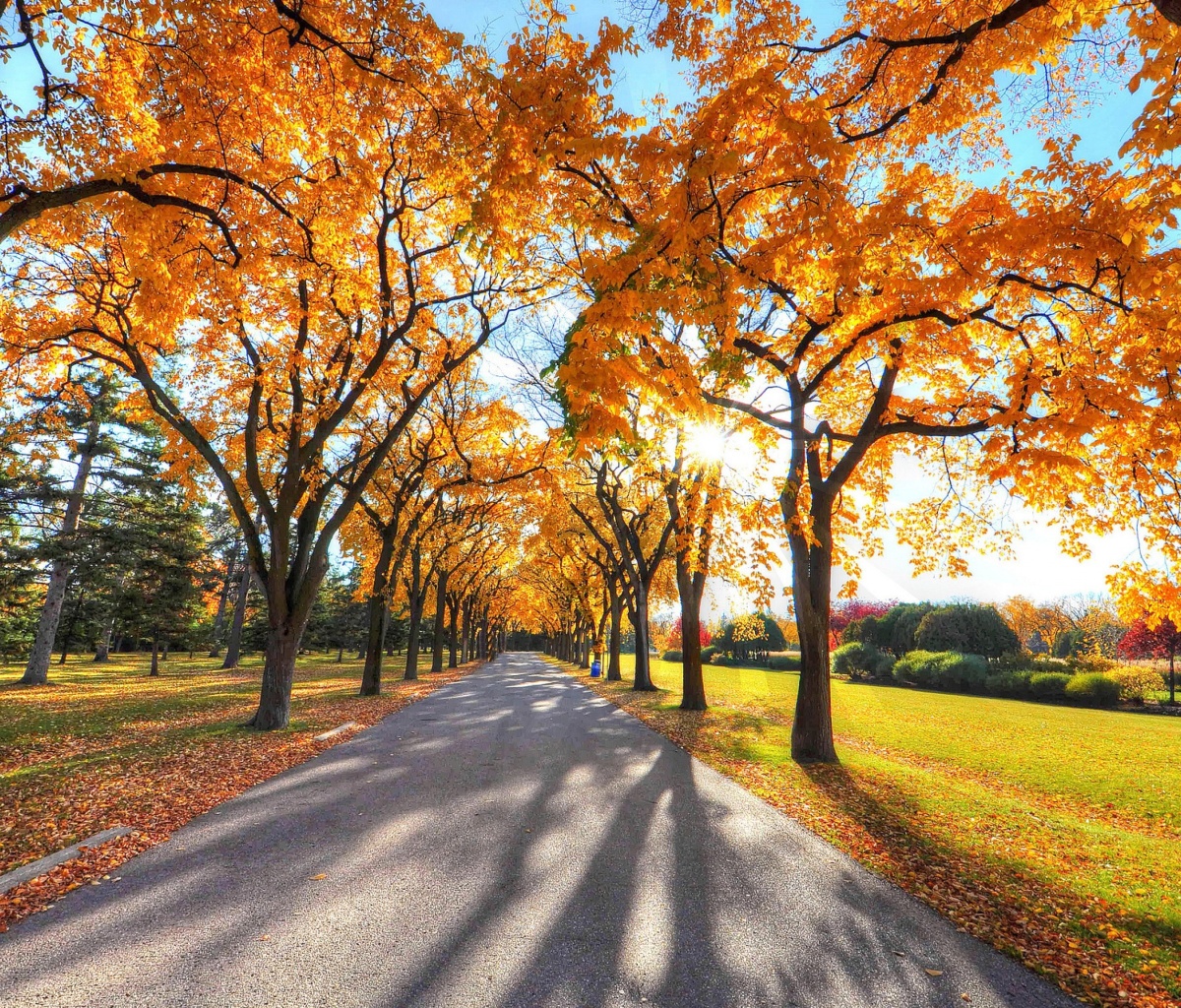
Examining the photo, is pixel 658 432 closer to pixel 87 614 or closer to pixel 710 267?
pixel 710 267

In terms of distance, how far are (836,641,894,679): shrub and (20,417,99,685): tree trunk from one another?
1831 inches

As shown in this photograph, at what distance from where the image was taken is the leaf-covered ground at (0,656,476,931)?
4.65 meters

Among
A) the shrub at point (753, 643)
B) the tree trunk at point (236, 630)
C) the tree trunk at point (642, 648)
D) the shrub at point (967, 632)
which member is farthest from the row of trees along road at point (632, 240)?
the shrub at point (753, 643)

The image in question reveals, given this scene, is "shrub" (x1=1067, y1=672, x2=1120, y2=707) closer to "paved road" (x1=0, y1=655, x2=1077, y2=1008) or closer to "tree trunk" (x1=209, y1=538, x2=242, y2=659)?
"paved road" (x1=0, y1=655, x2=1077, y2=1008)

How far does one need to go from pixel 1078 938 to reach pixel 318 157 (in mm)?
12424

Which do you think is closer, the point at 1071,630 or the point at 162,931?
the point at 162,931

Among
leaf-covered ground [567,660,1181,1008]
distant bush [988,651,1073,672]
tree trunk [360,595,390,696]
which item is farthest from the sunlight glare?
distant bush [988,651,1073,672]

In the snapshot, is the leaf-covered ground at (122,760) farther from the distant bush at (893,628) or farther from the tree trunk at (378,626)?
the distant bush at (893,628)

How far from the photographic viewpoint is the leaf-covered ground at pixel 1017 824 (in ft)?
12.8

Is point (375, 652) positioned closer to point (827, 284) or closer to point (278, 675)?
point (278, 675)

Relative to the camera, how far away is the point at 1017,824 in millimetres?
6816

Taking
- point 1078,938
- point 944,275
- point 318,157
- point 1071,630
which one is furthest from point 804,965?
point 1071,630

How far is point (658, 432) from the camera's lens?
11.4 metres

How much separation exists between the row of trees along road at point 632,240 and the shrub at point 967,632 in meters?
40.2
